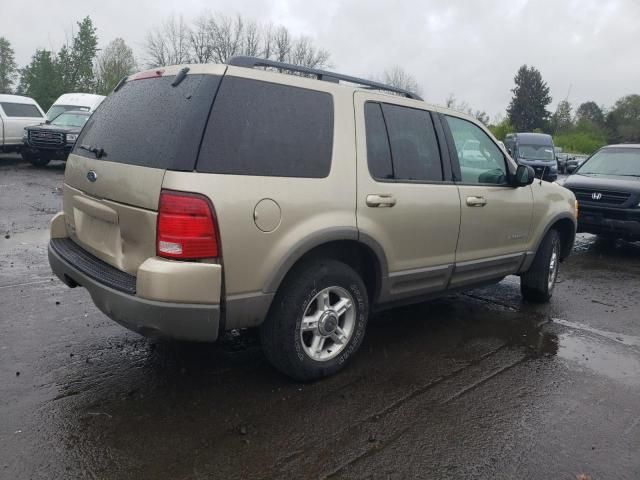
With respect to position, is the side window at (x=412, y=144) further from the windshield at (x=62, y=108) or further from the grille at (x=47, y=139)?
the windshield at (x=62, y=108)

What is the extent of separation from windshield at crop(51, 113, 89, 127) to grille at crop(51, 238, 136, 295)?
14.2 meters

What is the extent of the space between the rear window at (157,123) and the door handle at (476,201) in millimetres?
2280

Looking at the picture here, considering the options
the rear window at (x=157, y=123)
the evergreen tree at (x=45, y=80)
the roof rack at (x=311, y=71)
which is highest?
the evergreen tree at (x=45, y=80)

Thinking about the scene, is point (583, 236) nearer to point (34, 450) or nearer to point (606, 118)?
point (34, 450)

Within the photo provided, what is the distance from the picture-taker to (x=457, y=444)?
2.94 meters

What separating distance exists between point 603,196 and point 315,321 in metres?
6.96

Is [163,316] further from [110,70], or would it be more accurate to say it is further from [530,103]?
[530,103]

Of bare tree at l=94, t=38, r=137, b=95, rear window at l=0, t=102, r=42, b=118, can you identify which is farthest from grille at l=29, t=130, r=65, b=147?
bare tree at l=94, t=38, r=137, b=95

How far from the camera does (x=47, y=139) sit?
15.6 metres

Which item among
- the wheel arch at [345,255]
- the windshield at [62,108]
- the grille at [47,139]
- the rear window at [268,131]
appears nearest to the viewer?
the rear window at [268,131]

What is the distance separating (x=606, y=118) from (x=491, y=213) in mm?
72582

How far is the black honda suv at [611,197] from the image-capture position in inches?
324

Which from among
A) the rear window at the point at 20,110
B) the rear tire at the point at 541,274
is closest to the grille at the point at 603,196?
the rear tire at the point at 541,274

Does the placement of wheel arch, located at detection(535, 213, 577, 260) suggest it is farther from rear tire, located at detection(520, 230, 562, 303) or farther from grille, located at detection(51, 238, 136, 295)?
grille, located at detection(51, 238, 136, 295)
